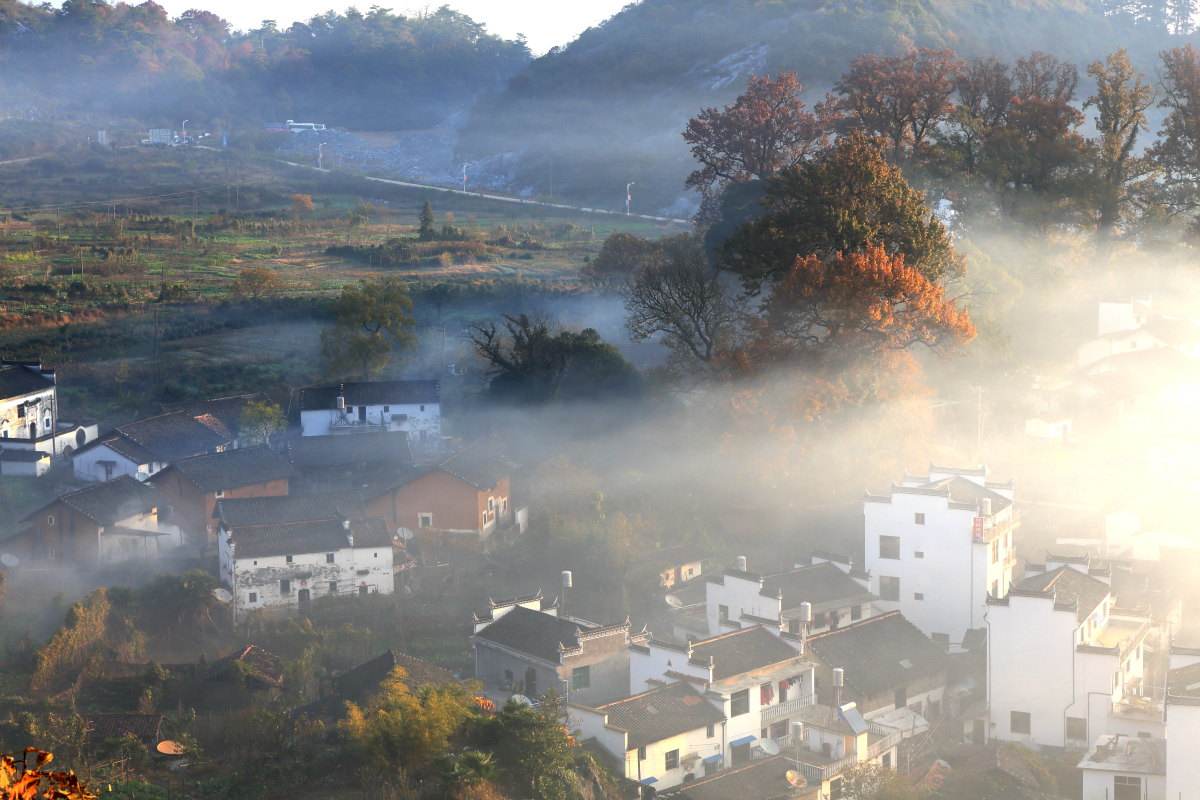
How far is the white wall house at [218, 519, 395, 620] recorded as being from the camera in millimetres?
16578

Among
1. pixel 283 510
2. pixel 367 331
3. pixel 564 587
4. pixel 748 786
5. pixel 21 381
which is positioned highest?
pixel 367 331

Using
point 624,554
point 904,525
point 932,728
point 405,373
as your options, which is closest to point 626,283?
point 405,373

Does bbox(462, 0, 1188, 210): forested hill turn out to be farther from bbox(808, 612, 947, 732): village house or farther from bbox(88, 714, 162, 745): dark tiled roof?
bbox(88, 714, 162, 745): dark tiled roof

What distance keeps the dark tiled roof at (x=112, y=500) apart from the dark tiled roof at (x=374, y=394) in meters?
3.76

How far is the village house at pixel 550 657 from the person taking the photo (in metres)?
14.2

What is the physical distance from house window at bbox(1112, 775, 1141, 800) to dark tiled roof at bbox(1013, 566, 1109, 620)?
1.69m

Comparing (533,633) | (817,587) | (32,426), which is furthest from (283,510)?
(32,426)

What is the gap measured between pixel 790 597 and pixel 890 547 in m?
1.26

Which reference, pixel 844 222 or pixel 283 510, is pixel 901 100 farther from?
pixel 283 510

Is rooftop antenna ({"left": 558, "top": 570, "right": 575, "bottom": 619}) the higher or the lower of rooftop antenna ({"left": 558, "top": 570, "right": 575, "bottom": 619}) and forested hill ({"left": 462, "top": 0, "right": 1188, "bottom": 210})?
the lower

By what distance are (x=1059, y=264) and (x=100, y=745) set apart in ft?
49.6

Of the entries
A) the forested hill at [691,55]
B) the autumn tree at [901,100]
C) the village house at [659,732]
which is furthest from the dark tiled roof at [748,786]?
the forested hill at [691,55]

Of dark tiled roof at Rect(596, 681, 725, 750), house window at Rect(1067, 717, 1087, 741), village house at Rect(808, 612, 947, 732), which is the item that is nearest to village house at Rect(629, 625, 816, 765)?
dark tiled roof at Rect(596, 681, 725, 750)

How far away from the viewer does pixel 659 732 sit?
12.8 m
